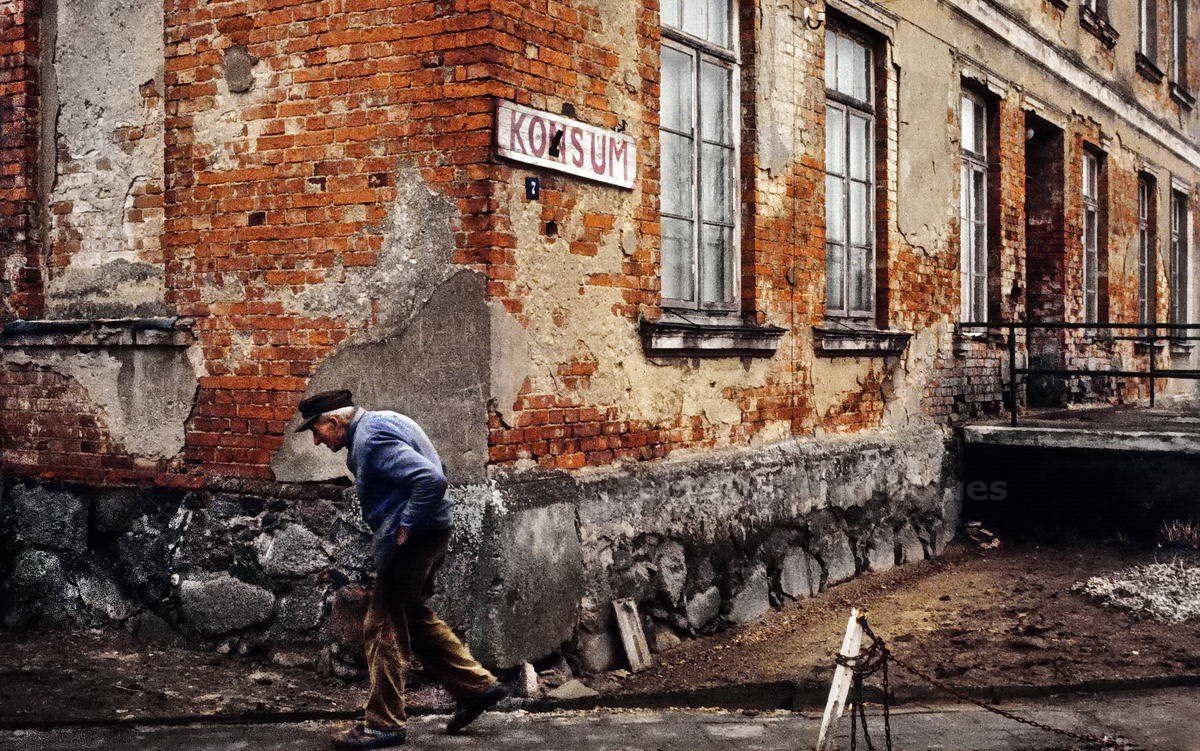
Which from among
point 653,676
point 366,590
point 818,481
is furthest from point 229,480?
point 818,481

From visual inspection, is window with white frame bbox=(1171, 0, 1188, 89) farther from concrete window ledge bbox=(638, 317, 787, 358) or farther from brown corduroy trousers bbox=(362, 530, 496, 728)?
brown corduroy trousers bbox=(362, 530, 496, 728)

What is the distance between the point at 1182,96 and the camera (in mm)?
18594

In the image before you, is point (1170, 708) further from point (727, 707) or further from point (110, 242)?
point (110, 242)

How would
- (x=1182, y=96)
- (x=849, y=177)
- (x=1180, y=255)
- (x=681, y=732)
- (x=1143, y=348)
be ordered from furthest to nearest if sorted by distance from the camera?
(x=1180, y=255)
(x=1182, y=96)
(x=1143, y=348)
(x=849, y=177)
(x=681, y=732)

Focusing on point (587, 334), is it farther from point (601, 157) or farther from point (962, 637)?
point (962, 637)

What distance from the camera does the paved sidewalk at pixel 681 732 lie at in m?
5.46

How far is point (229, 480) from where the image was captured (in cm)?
689

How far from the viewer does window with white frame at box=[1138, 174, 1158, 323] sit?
1739 cm

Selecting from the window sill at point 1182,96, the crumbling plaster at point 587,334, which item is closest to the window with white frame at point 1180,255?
the window sill at point 1182,96

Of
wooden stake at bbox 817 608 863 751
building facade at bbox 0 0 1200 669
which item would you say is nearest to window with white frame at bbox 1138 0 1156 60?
building facade at bbox 0 0 1200 669

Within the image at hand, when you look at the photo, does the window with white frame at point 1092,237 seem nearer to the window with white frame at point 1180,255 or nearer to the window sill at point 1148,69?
the window sill at point 1148,69

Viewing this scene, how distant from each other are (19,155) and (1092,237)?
12136 mm

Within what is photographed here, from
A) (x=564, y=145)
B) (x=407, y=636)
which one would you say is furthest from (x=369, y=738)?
(x=564, y=145)

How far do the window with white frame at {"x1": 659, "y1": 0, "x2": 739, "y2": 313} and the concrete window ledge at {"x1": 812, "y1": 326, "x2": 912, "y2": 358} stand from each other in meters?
1.05
